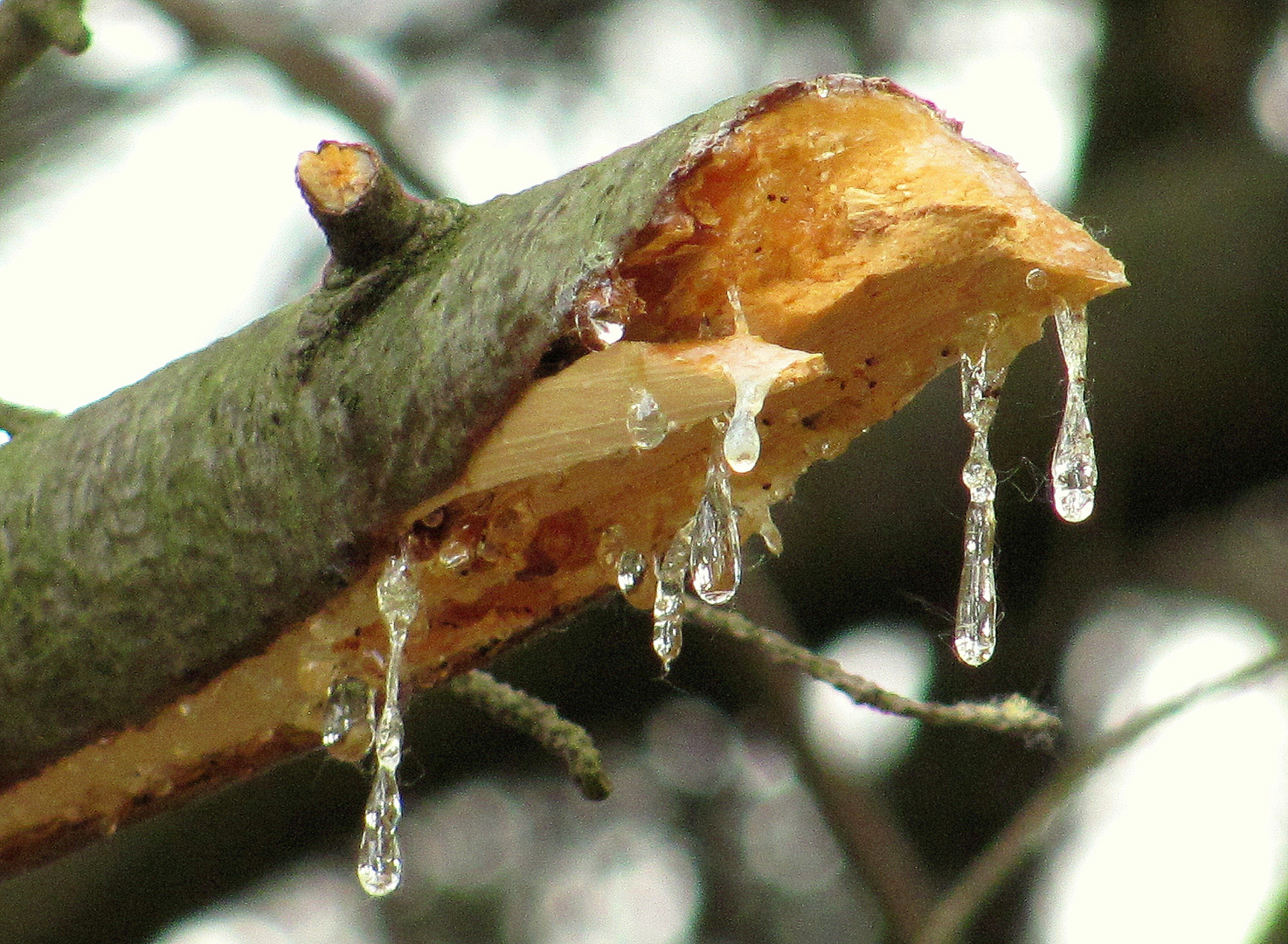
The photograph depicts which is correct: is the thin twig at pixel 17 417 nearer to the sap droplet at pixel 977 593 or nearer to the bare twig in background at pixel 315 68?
the sap droplet at pixel 977 593

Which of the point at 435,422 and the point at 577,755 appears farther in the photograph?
the point at 577,755

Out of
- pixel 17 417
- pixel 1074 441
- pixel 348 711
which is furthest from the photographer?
pixel 17 417

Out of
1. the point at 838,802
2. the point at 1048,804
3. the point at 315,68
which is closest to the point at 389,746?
the point at 1048,804

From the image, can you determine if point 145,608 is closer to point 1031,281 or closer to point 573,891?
point 1031,281

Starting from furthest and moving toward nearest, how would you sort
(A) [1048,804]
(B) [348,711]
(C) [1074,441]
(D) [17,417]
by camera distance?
(A) [1048,804], (D) [17,417], (B) [348,711], (C) [1074,441]

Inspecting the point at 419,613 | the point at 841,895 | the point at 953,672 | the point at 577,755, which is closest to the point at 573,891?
the point at 841,895

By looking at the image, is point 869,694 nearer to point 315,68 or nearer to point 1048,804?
point 1048,804

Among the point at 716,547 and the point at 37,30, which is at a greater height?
the point at 37,30
